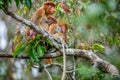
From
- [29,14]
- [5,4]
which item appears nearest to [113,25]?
[5,4]

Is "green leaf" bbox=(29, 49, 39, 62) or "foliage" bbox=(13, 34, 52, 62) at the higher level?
"foliage" bbox=(13, 34, 52, 62)

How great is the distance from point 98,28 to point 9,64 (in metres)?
7.33

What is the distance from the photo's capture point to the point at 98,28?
1.03 m

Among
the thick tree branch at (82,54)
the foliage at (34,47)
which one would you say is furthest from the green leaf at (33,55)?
the thick tree branch at (82,54)

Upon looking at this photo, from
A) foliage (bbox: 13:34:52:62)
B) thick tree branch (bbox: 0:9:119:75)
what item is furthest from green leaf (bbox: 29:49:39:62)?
thick tree branch (bbox: 0:9:119:75)

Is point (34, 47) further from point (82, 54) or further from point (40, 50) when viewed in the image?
point (82, 54)

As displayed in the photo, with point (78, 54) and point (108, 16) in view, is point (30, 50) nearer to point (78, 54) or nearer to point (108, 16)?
point (78, 54)

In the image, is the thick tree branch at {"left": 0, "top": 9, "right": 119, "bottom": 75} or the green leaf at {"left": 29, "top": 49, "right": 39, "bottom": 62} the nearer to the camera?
the thick tree branch at {"left": 0, "top": 9, "right": 119, "bottom": 75}

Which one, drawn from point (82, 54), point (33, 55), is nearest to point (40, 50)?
point (33, 55)

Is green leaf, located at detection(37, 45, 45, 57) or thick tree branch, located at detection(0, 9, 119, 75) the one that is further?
green leaf, located at detection(37, 45, 45, 57)

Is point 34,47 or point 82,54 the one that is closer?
point 82,54

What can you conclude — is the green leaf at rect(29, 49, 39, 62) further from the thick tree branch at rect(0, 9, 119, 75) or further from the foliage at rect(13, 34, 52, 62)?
the thick tree branch at rect(0, 9, 119, 75)

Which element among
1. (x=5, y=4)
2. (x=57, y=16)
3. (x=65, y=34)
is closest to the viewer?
(x=5, y=4)

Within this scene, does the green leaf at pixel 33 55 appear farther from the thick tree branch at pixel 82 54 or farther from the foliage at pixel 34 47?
the thick tree branch at pixel 82 54
